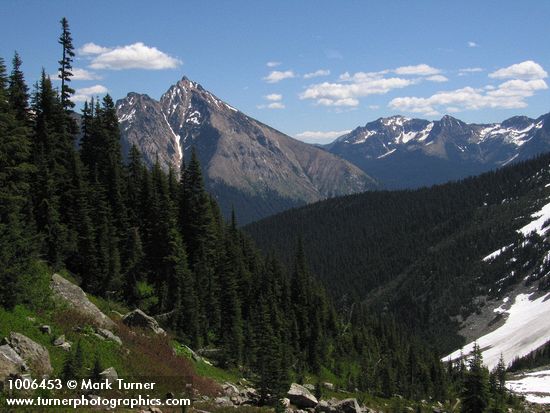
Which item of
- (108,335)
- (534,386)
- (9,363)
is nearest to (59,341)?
(108,335)

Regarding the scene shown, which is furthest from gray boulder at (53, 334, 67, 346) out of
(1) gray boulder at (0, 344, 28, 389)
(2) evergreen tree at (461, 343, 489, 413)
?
(2) evergreen tree at (461, 343, 489, 413)

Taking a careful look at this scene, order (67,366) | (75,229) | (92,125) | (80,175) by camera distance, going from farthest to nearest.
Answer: (92,125)
(80,175)
(75,229)
(67,366)

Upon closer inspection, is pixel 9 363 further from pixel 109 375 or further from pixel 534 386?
pixel 534 386

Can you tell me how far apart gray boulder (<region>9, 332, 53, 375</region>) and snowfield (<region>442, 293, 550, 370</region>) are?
467 ft

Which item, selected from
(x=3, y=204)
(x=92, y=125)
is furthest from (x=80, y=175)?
(x=3, y=204)

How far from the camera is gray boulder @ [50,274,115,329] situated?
31.1 meters

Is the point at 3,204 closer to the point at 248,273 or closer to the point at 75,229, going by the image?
the point at 75,229

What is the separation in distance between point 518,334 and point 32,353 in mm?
169583

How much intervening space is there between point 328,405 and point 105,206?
31131 mm

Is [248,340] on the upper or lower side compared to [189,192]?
lower

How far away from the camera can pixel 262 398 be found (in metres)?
30.3

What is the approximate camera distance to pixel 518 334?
165125 millimetres

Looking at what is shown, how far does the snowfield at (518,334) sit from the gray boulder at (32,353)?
142 metres

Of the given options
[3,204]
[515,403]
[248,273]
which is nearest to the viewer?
[3,204]
